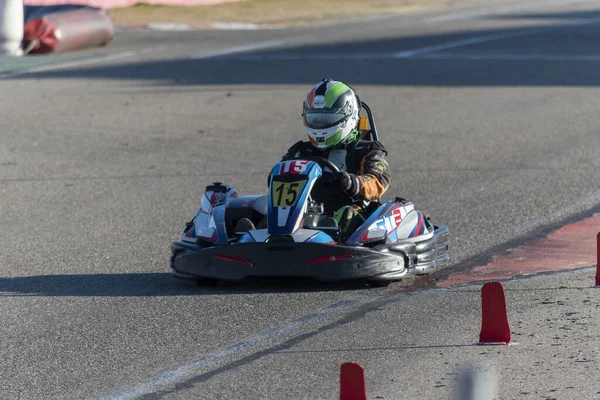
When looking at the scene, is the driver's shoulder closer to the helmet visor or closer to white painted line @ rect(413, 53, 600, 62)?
the helmet visor

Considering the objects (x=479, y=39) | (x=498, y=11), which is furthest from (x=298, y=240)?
(x=498, y=11)

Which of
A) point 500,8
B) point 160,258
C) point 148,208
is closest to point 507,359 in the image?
point 160,258

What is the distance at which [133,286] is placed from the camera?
7.49m

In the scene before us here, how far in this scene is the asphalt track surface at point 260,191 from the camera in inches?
221

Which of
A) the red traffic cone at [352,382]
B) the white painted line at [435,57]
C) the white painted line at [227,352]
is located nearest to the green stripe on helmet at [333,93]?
the white painted line at [227,352]

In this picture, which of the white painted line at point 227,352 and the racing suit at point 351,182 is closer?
the white painted line at point 227,352

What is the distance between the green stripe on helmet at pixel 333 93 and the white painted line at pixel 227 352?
1431 mm

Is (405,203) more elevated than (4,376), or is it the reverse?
(405,203)

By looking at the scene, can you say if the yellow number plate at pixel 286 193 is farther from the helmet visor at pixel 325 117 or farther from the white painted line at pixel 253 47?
the white painted line at pixel 253 47

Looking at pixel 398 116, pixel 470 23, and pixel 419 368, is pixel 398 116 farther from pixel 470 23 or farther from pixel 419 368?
pixel 470 23

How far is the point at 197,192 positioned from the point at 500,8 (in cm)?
2739

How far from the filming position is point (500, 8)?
121 ft

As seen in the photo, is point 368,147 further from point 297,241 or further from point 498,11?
point 498,11

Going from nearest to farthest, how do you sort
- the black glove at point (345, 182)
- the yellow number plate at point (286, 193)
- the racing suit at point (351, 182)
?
the yellow number plate at point (286, 193), the black glove at point (345, 182), the racing suit at point (351, 182)
